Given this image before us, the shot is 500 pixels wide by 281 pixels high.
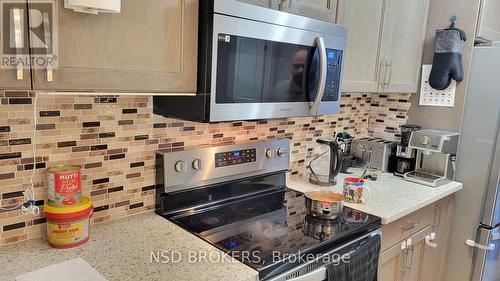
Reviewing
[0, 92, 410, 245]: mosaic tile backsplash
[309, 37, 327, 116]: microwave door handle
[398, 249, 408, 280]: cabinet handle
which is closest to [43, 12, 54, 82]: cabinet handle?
[0, 92, 410, 245]: mosaic tile backsplash

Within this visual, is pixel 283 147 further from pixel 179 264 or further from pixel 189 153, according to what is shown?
pixel 179 264

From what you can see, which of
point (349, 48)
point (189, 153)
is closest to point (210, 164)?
point (189, 153)

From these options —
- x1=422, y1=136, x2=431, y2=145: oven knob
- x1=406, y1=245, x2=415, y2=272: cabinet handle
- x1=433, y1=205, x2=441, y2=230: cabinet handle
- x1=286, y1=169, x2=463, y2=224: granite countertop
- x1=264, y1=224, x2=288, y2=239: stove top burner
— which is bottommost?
x1=406, y1=245, x2=415, y2=272: cabinet handle

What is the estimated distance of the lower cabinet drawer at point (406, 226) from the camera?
5.32 ft

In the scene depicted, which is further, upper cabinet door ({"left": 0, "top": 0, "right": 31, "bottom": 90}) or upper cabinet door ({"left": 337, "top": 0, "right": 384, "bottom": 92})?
upper cabinet door ({"left": 337, "top": 0, "right": 384, "bottom": 92})

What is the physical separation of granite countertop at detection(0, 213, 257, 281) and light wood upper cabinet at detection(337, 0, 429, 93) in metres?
1.01

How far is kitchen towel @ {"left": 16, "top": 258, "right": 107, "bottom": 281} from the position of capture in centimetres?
95

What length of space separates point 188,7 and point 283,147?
91 centimetres

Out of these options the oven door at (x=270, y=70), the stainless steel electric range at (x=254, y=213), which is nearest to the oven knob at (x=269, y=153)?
the stainless steel electric range at (x=254, y=213)

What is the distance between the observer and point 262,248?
1.18m

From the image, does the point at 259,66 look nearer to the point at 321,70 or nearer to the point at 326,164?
the point at 321,70

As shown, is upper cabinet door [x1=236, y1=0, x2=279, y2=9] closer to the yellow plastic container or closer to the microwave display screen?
the microwave display screen

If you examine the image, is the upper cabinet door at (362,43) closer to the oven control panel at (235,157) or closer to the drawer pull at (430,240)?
the oven control panel at (235,157)

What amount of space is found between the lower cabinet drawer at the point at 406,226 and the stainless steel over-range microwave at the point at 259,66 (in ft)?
1.95
